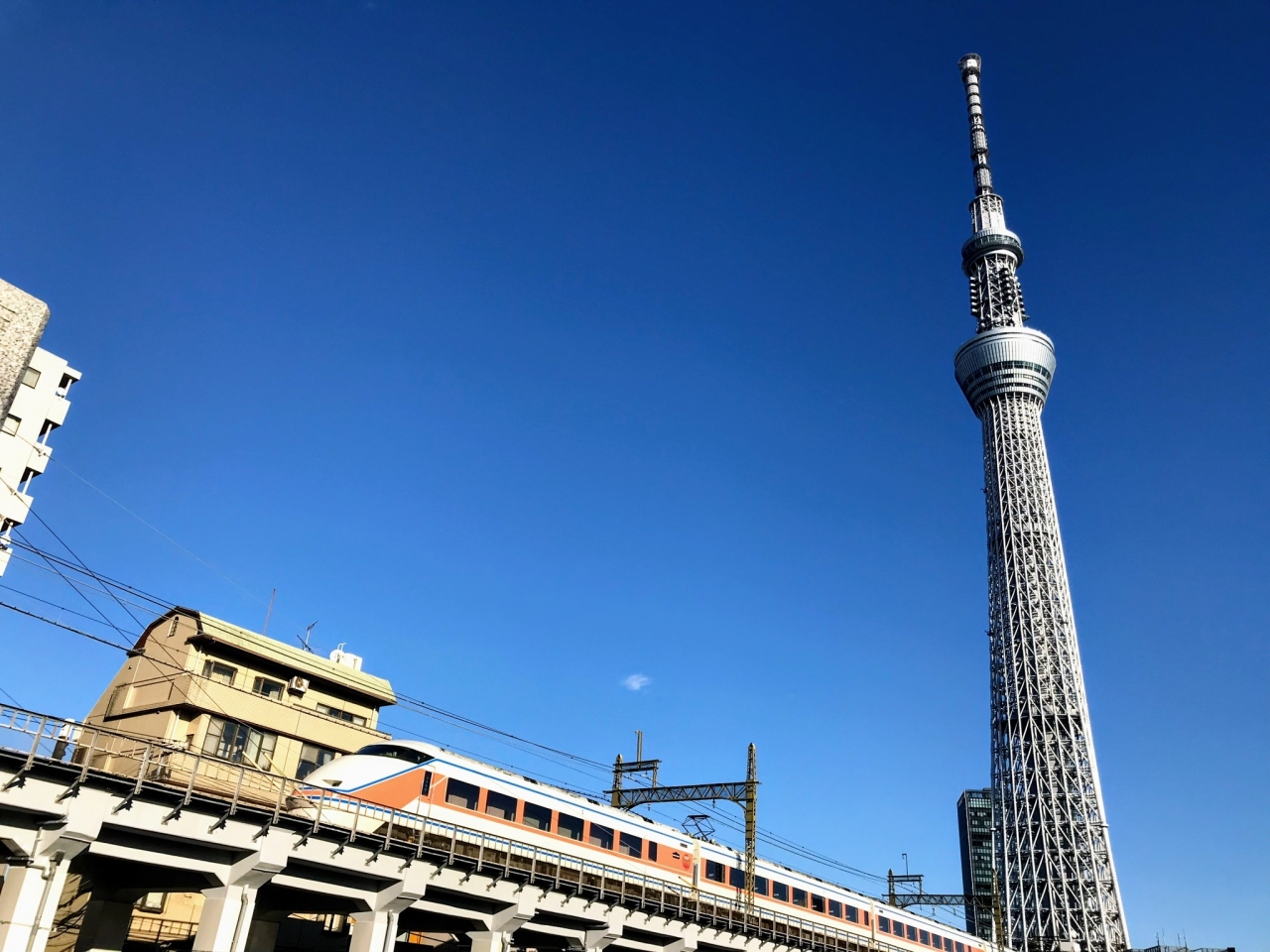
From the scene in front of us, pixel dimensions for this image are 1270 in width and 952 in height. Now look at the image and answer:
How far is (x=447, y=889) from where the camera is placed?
30.2 m

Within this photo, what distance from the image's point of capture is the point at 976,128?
404 ft

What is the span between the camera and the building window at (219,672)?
43.8 metres

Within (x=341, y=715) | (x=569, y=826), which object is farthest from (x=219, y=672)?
(x=569, y=826)

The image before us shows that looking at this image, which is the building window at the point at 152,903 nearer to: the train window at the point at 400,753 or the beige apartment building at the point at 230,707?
the beige apartment building at the point at 230,707

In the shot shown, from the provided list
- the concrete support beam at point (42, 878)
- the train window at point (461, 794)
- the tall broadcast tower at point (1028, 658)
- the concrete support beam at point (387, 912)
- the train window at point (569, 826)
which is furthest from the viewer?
the tall broadcast tower at point (1028, 658)

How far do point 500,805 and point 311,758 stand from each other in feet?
53.5

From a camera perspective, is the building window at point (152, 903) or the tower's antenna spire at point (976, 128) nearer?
the building window at point (152, 903)

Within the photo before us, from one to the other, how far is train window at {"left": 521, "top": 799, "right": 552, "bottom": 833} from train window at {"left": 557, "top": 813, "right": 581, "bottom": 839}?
1.88ft

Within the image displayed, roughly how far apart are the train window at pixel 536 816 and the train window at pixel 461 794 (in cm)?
241

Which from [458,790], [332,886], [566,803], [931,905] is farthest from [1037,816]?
[332,886]

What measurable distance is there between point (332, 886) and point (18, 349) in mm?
17348

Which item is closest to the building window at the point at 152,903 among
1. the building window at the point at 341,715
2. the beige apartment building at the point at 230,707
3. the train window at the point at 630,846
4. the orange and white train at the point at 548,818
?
the beige apartment building at the point at 230,707

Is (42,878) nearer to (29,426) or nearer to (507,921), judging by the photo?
(507,921)

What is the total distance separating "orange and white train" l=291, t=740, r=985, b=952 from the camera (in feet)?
107
